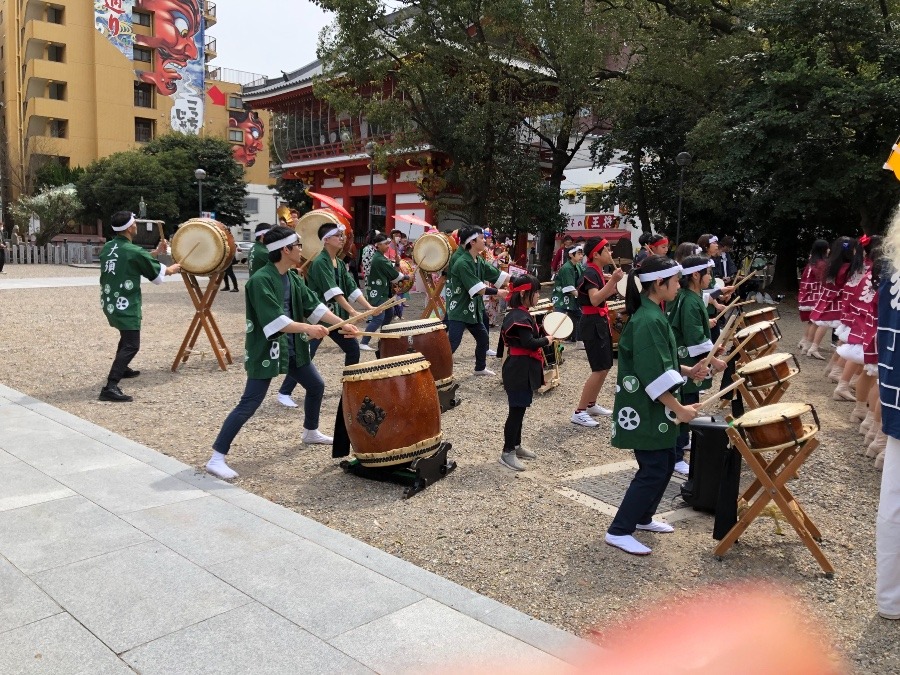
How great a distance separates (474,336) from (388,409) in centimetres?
382

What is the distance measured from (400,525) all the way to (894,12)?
→ 17.2 meters

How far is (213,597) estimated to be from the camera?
124 inches

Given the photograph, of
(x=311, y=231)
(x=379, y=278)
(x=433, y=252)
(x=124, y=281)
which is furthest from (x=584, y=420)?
(x=124, y=281)

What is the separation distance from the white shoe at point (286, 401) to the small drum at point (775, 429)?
14.4 feet

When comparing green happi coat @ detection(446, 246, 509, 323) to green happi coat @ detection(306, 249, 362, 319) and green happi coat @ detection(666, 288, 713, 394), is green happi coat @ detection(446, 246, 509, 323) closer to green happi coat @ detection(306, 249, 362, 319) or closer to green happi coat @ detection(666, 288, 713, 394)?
green happi coat @ detection(306, 249, 362, 319)

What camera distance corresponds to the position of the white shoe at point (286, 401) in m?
6.95

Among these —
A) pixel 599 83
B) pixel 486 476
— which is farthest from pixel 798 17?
pixel 486 476

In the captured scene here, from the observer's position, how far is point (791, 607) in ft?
11.0

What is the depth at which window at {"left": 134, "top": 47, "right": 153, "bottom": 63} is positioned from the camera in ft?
143

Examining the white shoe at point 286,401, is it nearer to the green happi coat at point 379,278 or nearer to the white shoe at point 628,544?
the green happi coat at point 379,278

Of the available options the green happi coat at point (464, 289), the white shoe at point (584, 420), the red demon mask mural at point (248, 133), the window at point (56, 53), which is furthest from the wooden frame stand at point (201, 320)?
the red demon mask mural at point (248, 133)

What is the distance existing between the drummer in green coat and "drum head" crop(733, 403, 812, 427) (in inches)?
10.3

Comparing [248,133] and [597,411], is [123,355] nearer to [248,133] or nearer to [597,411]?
[597,411]

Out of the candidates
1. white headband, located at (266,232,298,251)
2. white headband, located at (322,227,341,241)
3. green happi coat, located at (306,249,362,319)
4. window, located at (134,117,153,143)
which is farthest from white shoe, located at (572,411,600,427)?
window, located at (134,117,153,143)
